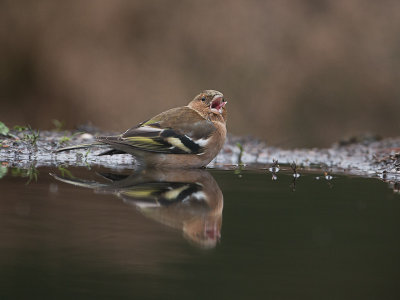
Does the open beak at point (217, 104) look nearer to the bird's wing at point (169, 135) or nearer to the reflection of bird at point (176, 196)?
the bird's wing at point (169, 135)

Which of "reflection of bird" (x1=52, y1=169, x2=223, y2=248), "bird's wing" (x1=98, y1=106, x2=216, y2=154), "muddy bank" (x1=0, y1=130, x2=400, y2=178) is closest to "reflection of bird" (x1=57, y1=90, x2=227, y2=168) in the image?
"bird's wing" (x1=98, y1=106, x2=216, y2=154)

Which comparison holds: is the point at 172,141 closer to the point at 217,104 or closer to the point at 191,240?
the point at 217,104

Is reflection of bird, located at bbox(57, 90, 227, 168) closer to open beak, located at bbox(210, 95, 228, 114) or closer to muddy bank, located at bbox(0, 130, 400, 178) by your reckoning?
open beak, located at bbox(210, 95, 228, 114)

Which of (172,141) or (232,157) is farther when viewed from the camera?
(232,157)

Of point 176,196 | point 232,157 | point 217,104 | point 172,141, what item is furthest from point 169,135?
point 232,157

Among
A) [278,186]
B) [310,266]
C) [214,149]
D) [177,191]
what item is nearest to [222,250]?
[310,266]
